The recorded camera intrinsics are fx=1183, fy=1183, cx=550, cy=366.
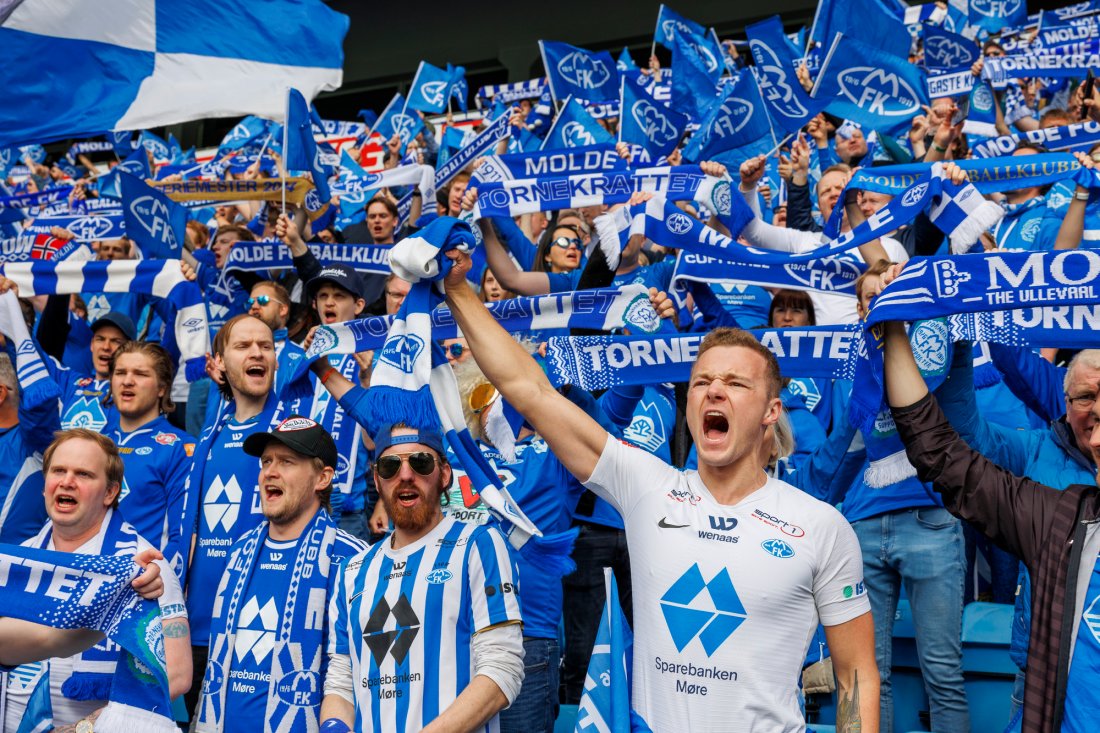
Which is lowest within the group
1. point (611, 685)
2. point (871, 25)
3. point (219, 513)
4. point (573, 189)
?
point (611, 685)

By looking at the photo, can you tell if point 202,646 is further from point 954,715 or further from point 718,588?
point 954,715

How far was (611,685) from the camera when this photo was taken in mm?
3262

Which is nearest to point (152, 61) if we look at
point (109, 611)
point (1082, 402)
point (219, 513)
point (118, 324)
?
point (118, 324)

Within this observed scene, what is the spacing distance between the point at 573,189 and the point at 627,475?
3.27 meters

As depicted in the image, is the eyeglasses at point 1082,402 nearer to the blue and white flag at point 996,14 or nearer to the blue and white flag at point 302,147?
the blue and white flag at point 302,147

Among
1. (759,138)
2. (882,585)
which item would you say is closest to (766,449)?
(882,585)

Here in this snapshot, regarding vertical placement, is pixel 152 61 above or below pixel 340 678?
above

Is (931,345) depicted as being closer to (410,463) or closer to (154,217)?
(410,463)

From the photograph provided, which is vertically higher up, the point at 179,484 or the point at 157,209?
the point at 157,209

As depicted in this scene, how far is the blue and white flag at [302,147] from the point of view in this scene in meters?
8.25

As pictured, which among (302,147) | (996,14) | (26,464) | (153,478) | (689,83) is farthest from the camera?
(996,14)

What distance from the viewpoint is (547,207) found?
6.41 m

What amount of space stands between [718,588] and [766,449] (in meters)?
0.63

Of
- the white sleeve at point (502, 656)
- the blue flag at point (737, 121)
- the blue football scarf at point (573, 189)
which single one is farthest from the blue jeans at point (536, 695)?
the blue flag at point (737, 121)
